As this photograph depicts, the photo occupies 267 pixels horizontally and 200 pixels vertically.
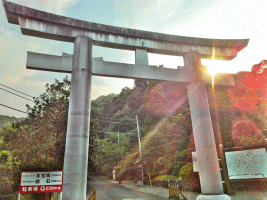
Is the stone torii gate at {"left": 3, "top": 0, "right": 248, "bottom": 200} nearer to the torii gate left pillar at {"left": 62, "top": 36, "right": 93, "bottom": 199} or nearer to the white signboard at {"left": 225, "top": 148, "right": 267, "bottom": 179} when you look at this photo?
the torii gate left pillar at {"left": 62, "top": 36, "right": 93, "bottom": 199}

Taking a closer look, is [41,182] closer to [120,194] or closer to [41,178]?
[41,178]

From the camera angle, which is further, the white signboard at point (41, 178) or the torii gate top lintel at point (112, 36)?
the torii gate top lintel at point (112, 36)

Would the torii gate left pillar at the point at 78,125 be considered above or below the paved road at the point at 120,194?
above

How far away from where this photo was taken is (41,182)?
589cm

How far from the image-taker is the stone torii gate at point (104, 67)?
6051 mm

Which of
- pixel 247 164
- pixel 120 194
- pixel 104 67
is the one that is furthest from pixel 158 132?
pixel 104 67

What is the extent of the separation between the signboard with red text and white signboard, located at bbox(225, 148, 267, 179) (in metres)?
9.60

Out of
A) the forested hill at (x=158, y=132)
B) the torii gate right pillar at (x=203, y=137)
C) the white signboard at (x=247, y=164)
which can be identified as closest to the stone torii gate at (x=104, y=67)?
the torii gate right pillar at (x=203, y=137)

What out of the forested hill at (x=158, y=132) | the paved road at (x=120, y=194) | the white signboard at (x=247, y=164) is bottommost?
the paved road at (x=120, y=194)

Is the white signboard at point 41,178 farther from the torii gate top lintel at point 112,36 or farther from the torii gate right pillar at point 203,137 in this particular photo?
the torii gate right pillar at point 203,137

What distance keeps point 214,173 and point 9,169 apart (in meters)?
13.7

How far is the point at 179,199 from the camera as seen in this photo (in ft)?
34.3

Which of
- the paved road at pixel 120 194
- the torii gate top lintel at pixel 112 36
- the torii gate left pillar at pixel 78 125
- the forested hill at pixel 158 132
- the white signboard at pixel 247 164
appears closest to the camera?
the torii gate left pillar at pixel 78 125

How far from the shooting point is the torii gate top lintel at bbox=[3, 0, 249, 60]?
6656 millimetres
